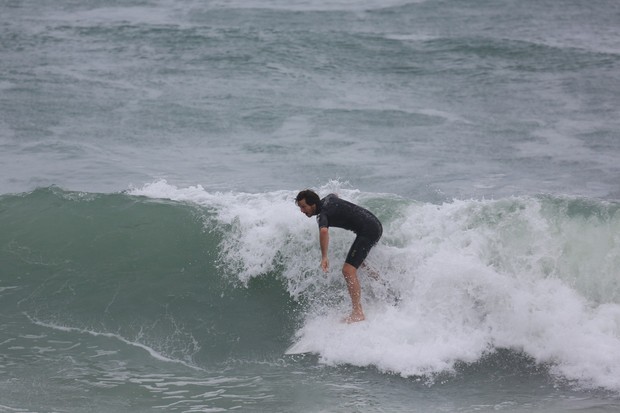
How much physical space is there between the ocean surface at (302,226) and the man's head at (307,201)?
1.29m

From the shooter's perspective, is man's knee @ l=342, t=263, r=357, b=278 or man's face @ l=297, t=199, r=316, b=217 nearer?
man's face @ l=297, t=199, r=316, b=217

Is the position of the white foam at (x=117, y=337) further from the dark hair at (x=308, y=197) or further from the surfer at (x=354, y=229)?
the dark hair at (x=308, y=197)

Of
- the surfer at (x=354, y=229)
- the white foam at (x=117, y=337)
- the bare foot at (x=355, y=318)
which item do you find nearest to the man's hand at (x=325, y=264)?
the surfer at (x=354, y=229)

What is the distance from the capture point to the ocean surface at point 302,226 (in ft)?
30.5

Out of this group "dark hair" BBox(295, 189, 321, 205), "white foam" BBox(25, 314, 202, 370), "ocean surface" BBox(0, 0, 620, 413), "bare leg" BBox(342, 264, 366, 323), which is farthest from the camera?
"bare leg" BBox(342, 264, 366, 323)

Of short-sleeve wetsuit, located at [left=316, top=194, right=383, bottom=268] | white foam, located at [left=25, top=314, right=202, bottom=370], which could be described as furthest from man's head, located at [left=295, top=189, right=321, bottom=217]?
white foam, located at [left=25, top=314, right=202, bottom=370]

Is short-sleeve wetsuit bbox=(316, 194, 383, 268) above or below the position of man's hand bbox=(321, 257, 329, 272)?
above

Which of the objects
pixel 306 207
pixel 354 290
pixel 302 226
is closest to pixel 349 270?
pixel 354 290

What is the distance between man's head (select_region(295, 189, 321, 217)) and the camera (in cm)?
966

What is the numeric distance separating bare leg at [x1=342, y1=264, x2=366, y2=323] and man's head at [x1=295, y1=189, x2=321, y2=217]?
0.80m

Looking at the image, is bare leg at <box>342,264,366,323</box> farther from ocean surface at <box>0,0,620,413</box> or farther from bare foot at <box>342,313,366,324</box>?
ocean surface at <box>0,0,620,413</box>

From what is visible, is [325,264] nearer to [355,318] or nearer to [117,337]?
[355,318]

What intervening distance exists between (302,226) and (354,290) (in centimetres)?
181

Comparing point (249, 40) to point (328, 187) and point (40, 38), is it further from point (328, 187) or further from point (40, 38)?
point (328, 187)
